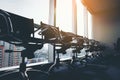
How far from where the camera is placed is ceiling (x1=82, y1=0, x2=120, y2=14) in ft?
26.9

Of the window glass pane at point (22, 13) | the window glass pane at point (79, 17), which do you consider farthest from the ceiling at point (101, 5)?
the window glass pane at point (22, 13)

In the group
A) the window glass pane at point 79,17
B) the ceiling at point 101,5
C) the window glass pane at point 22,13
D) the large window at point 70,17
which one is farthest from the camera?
the ceiling at point 101,5

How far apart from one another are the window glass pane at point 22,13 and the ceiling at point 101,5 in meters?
4.38

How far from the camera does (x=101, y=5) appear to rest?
28.8 feet

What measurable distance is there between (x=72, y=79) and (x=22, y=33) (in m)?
1.11

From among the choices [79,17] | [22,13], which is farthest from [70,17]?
[22,13]

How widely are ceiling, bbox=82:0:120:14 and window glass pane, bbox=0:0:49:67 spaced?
172 inches

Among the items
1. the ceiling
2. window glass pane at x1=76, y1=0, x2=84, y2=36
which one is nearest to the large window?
window glass pane at x1=76, y1=0, x2=84, y2=36

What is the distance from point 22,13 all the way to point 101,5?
6491 millimetres

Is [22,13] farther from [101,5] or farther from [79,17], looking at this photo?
[101,5]

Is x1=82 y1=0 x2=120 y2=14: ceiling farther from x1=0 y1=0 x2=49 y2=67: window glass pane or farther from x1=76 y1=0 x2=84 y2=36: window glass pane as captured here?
x1=0 y1=0 x2=49 y2=67: window glass pane

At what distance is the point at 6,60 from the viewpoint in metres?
2.68

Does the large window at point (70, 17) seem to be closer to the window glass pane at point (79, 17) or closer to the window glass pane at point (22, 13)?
the window glass pane at point (79, 17)

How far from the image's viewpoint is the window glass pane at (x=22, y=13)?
8.73ft
